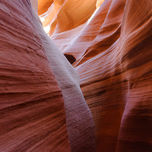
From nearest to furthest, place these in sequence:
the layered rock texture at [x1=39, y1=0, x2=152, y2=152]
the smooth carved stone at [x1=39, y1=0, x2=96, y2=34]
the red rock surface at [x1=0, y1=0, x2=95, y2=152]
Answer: the red rock surface at [x1=0, y1=0, x2=95, y2=152] < the layered rock texture at [x1=39, y1=0, x2=152, y2=152] < the smooth carved stone at [x1=39, y1=0, x2=96, y2=34]

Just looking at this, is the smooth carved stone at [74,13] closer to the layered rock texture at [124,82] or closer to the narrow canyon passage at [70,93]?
the layered rock texture at [124,82]

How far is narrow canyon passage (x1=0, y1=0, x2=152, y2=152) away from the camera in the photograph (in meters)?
1.16

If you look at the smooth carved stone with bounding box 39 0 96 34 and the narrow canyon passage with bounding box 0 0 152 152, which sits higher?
the smooth carved stone with bounding box 39 0 96 34

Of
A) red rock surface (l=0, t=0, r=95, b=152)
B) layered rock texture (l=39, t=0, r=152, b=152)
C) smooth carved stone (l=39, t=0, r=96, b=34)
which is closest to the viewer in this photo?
red rock surface (l=0, t=0, r=95, b=152)

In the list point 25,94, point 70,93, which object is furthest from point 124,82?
point 25,94

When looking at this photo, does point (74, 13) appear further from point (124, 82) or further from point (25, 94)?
point (25, 94)

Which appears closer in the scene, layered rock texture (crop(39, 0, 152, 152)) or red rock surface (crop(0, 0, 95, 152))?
red rock surface (crop(0, 0, 95, 152))

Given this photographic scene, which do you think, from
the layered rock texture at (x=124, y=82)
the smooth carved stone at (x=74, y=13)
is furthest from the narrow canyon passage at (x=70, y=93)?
the smooth carved stone at (x=74, y=13)

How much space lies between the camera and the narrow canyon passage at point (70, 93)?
1.16 meters

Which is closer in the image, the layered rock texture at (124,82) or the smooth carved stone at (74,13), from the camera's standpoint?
the layered rock texture at (124,82)

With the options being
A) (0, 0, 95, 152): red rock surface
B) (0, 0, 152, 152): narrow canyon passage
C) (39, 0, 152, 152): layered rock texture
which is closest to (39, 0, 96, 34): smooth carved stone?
(39, 0, 152, 152): layered rock texture

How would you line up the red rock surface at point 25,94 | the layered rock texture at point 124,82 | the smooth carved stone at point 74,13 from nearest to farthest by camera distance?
1. the red rock surface at point 25,94
2. the layered rock texture at point 124,82
3. the smooth carved stone at point 74,13

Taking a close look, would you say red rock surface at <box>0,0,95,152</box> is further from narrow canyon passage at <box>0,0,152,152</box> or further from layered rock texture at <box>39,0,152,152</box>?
layered rock texture at <box>39,0,152,152</box>

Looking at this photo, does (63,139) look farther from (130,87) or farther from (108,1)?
(108,1)
